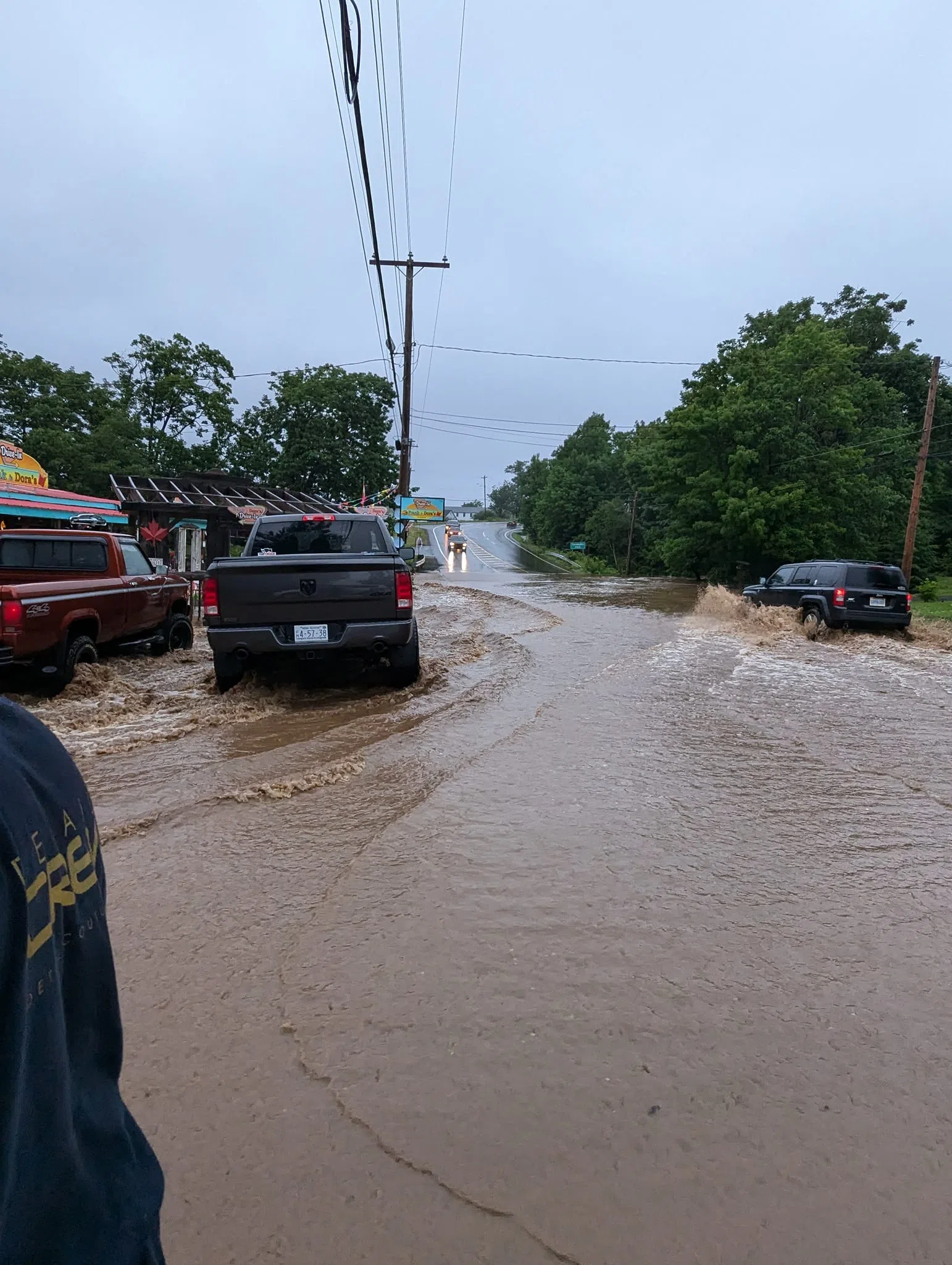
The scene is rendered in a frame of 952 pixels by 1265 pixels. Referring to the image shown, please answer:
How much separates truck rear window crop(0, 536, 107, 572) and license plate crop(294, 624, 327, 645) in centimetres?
328

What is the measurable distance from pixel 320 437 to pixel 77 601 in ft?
128

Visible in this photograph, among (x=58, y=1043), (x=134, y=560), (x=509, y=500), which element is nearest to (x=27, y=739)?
(x=58, y=1043)

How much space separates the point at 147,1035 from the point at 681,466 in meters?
33.5

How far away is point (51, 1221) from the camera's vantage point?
34.6 inches

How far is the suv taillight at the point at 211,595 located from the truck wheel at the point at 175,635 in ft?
11.4

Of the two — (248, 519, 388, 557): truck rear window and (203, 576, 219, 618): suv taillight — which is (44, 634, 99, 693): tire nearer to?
(203, 576, 219, 618): suv taillight

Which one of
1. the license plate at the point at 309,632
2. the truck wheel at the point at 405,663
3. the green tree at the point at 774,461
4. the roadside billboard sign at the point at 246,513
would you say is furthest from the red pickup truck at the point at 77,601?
the green tree at the point at 774,461

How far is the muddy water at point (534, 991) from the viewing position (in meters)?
1.93

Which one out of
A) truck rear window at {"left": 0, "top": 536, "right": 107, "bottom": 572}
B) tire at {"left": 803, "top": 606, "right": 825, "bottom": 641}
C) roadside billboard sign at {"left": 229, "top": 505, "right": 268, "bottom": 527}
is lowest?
tire at {"left": 803, "top": 606, "right": 825, "bottom": 641}

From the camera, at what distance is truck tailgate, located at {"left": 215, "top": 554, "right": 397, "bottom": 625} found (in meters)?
7.11

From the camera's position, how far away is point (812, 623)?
13.6 meters

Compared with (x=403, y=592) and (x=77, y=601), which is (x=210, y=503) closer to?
(x=77, y=601)

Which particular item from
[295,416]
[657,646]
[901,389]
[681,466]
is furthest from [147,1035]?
[901,389]

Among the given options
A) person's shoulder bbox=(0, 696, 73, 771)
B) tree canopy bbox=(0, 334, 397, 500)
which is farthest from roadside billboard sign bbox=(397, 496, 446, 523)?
person's shoulder bbox=(0, 696, 73, 771)
